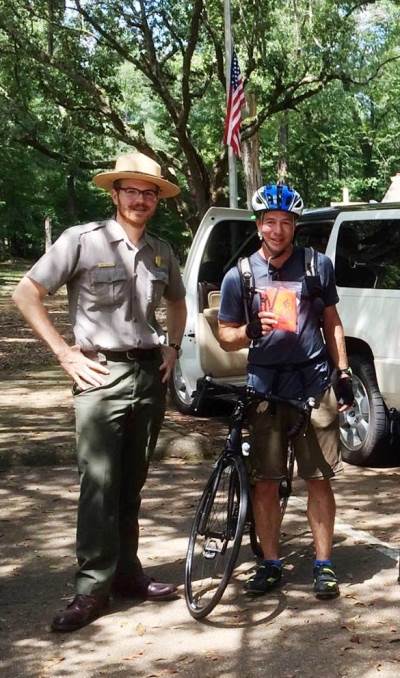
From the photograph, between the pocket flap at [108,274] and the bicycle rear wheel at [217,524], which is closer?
the pocket flap at [108,274]

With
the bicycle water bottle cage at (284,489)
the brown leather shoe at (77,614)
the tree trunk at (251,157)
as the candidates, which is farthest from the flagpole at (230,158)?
the brown leather shoe at (77,614)

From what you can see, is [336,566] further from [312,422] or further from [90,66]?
[90,66]

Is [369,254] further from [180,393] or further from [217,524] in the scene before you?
[217,524]

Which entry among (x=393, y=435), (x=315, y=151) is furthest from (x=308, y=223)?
(x=315, y=151)

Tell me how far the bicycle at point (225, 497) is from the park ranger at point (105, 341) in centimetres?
38

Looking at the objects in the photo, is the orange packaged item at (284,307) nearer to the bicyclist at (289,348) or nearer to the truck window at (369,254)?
the bicyclist at (289,348)

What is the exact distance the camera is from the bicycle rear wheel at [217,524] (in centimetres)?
405

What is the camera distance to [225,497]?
Answer: 425 cm

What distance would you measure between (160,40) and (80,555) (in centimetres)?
1579

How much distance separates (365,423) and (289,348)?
2962 mm

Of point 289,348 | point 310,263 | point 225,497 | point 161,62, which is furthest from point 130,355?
point 161,62

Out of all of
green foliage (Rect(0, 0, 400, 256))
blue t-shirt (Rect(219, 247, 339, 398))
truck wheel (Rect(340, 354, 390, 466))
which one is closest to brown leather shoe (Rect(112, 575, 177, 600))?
blue t-shirt (Rect(219, 247, 339, 398))

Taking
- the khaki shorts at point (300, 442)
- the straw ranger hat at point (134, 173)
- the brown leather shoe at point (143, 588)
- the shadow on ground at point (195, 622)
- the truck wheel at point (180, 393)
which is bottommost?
the shadow on ground at point (195, 622)

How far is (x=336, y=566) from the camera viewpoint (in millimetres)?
4723
